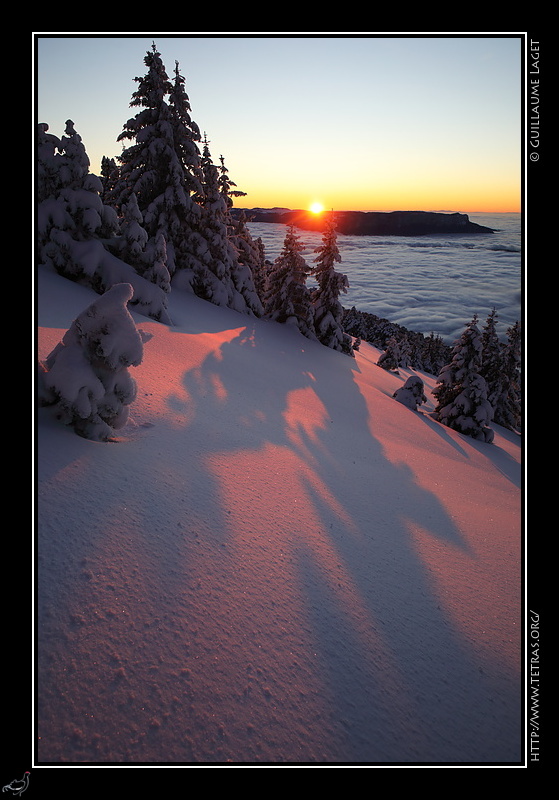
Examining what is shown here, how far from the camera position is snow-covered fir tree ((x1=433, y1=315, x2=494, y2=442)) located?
21281mm

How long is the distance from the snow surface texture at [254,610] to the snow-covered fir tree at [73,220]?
35.5ft

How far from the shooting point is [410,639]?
3344 mm

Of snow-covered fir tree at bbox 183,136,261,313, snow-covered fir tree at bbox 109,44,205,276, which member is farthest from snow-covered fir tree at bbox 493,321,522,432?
snow-covered fir tree at bbox 109,44,205,276

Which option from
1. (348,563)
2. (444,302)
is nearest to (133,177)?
(348,563)

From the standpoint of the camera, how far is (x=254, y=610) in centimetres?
313

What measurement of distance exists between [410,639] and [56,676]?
2.90m

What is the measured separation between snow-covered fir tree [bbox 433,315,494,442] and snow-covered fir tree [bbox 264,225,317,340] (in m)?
9.54

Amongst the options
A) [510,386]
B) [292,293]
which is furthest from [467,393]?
[292,293]

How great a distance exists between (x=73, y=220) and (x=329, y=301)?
1641cm

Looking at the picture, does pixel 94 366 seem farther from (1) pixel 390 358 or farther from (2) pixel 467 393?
(1) pixel 390 358

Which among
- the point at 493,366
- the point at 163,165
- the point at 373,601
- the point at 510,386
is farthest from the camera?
the point at 510,386

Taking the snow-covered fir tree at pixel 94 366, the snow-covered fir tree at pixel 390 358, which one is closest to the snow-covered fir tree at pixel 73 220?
the snow-covered fir tree at pixel 94 366
